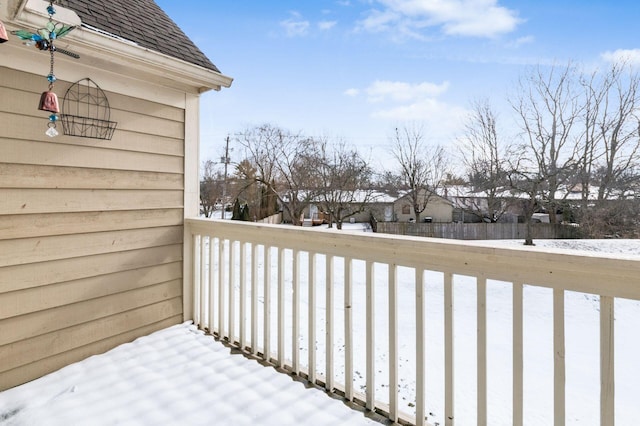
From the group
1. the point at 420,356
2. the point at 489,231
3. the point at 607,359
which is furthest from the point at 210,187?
the point at 607,359

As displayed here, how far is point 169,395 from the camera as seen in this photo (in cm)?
175

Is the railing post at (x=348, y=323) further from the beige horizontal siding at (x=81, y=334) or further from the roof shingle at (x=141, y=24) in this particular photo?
the roof shingle at (x=141, y=24)

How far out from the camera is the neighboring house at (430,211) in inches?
893

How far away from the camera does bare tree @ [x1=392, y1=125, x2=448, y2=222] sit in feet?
64.7

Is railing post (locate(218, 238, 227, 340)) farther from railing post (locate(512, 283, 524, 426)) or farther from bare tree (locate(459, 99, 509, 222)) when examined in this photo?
→ bare tree (locate(459, 99, 509, 222))

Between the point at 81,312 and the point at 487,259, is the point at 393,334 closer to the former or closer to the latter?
the point at 487,259

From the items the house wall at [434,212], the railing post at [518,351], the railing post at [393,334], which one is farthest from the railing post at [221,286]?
the house wall at [434,212]

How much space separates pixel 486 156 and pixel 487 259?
17.9m

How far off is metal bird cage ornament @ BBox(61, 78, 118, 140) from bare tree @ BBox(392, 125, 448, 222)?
18.9 meters

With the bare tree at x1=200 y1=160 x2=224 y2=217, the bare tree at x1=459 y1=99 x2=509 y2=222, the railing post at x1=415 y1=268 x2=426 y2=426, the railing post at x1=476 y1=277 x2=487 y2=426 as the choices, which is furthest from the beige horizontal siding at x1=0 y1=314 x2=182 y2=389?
the bare tree at x1=459 y1=99 x2=509 y2=222

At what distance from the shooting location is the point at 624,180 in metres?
13.8

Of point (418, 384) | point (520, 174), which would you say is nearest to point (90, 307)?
point (418, 384)

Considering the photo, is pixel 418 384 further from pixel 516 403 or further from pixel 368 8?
pixel 368 8

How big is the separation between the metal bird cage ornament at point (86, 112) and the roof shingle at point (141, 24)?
0.38 m
